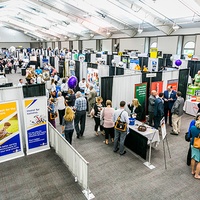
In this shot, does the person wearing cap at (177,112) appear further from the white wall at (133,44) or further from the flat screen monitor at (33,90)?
the white wall at (133,44)

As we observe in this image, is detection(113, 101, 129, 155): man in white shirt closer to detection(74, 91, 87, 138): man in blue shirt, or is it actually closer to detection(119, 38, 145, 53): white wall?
detection(74, 91, 87, 138): man in blue shirt

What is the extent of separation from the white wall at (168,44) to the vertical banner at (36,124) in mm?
12879

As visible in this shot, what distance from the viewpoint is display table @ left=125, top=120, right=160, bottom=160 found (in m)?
4.46

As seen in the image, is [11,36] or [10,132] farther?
[11,36]

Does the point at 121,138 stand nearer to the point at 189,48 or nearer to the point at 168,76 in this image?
the point at 168,76

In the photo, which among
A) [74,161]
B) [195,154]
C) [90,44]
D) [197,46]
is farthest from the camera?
[90,44]

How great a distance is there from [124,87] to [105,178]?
3.05 meters

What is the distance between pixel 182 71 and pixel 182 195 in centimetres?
519

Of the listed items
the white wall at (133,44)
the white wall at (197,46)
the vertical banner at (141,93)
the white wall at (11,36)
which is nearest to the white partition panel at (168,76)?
the vertical banner at (141,93)

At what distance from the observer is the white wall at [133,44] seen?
17422 mm

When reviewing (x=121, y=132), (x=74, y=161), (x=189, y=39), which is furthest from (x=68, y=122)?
(x=189, y=39)

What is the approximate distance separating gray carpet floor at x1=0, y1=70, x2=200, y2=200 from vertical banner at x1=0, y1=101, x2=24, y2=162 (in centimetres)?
19

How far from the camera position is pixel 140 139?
454cm

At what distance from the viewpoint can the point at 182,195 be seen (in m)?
3.48
